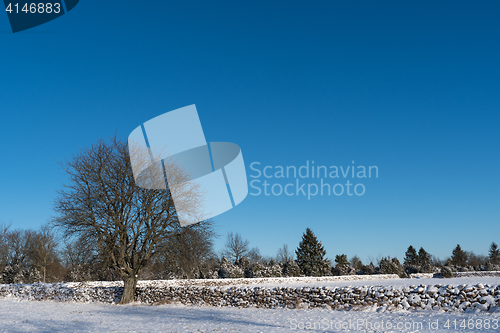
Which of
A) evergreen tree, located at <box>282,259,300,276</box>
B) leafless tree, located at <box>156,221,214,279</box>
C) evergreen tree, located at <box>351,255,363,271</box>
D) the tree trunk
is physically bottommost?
evergreen tree, located at <box>351,255,363,271</box>

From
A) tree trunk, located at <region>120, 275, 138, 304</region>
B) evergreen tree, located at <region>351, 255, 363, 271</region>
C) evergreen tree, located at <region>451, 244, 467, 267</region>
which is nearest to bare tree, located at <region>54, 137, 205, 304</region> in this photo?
tree trunk, located at <region>120, 275, 138, 304</region>

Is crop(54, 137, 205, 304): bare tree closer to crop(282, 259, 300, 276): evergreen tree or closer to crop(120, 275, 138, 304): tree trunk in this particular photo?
crop(120, 275, 138, 304): tree trunk

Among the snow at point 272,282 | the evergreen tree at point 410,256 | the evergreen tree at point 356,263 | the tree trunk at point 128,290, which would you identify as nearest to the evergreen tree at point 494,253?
the evergreen tree at point 410,256

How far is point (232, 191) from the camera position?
14.1 m

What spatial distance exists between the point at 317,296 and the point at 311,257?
30.3 meters

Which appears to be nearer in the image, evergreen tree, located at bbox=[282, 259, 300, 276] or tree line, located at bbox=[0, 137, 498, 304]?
tree line, located at bbox=[0, 137, 498, 304]

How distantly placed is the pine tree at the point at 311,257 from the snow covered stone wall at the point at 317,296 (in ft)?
92.6

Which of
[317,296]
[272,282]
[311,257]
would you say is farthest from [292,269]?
[317,296]

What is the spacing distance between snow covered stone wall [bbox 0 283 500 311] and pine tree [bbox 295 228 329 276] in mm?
28214

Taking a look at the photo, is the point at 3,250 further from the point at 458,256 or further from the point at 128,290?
the point at 458,256

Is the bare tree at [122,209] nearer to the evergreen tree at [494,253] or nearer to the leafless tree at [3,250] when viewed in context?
the leafless tree at [3,250]

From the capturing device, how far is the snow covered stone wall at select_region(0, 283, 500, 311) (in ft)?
32.7

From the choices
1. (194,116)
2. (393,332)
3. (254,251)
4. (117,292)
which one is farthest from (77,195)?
(254,251)

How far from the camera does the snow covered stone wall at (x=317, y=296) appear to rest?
32.7 ft
